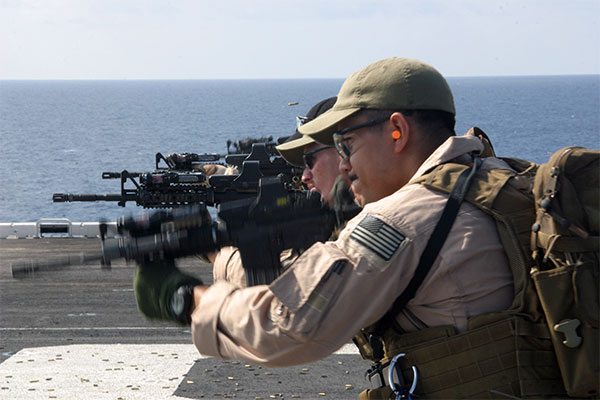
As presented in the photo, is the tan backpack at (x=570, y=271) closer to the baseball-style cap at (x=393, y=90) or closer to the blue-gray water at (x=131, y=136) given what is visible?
the baseball-style cap at (x=393, y=90)

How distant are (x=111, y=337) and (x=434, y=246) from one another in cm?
1025

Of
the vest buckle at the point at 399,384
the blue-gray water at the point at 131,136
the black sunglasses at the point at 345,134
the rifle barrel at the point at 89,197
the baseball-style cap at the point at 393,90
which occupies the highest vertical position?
the baseball-style cap at the point at 393,90

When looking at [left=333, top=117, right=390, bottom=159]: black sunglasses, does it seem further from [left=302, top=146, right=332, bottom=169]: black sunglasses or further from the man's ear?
[left=302, top=146, right=332, bottom=169]: black sunglasses

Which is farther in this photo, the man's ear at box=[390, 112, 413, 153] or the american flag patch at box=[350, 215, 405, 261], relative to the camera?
the man's ear at box=[390, 112, 413, 153]

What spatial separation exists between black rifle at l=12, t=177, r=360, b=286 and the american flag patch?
0.90 m

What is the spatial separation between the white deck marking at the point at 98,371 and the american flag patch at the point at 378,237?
652 centimetres

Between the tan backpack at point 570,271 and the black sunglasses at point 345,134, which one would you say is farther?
the black sunglasses at point 345,134

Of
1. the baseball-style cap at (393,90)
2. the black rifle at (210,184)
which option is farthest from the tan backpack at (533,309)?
the black rifle at (210,184)

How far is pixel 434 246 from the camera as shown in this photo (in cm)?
265

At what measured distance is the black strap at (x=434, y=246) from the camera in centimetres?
265

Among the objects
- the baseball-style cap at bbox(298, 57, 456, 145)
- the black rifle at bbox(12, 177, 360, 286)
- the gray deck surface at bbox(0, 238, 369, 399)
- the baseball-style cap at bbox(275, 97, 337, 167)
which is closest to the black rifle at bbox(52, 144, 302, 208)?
the gray deck surface at bbox(0, 238, 369, 399)

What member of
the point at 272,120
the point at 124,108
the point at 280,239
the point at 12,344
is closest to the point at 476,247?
the point at 280,239

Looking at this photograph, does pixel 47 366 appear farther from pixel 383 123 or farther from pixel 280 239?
pixel 383 123

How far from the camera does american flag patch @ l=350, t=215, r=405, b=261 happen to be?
2.56 metres
